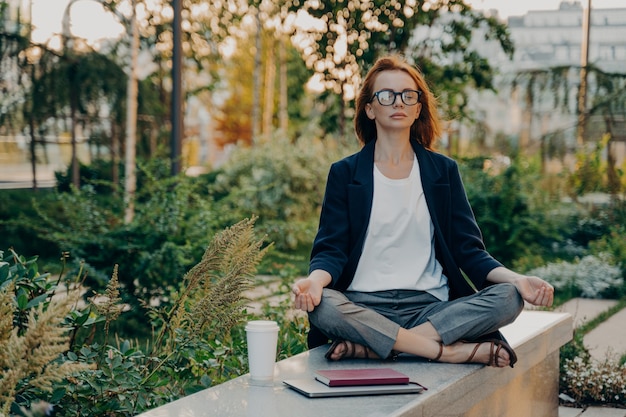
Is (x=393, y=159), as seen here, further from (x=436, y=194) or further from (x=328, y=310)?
(x=328, y=310)

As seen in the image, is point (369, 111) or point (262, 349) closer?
point (262, 349)

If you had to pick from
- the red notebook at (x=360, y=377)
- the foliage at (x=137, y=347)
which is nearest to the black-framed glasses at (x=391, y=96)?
the foliage at (x=137, y=347)

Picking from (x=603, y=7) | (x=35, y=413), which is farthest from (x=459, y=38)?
(x=35, y=413)

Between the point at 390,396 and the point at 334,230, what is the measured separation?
1.02 meters

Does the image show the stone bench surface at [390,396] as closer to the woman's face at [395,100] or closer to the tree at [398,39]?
the woman's face at [395,100]

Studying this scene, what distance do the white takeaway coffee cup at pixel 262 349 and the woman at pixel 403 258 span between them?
431mm

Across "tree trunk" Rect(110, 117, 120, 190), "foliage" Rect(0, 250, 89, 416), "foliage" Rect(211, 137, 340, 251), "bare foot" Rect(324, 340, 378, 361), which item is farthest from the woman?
"foliage" Rect(211, 137, 340, 251)

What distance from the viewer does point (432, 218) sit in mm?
3846

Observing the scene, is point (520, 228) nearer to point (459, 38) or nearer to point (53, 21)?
point (459, 38)

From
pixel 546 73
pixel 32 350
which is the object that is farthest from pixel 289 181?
pixel 32 350

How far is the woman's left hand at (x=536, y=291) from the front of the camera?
11.4 feet

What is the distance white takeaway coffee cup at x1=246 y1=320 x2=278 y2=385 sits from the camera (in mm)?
2990

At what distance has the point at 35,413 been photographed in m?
2.05

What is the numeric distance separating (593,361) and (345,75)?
7005 mm
